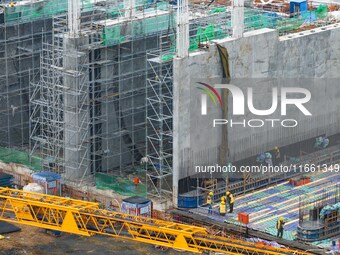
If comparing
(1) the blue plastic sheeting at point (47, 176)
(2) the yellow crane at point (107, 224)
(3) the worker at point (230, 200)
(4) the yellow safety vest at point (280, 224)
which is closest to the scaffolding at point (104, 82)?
(1) the blue plastic sheeting at point (47, 176)

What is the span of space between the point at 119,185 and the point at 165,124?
4.02 metres

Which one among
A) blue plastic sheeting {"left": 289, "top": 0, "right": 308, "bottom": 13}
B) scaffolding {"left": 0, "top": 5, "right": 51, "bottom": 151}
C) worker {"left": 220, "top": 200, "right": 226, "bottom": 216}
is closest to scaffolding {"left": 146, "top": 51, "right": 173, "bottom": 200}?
worker {"left": 220, "top": 200, "right": 226, "bottom": 216}

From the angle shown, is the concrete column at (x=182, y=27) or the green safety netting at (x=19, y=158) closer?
the concrete column at (x=182, y=27)

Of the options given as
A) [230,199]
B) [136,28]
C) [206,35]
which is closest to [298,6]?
[206,35]

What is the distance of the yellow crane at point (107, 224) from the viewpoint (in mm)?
68062

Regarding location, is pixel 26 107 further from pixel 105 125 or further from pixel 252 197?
pixel 252 197

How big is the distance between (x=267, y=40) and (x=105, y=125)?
9.68m

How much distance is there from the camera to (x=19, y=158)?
83.6 m

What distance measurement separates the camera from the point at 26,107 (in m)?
86.2

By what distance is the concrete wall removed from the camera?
76312 millimetres

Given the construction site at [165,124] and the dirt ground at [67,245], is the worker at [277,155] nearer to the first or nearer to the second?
the construction site at [165,124]

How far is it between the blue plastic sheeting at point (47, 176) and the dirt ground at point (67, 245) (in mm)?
4188

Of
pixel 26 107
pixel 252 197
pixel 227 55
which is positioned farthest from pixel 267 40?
pixel 26 107

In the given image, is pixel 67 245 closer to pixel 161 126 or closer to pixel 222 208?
pixel 161 126
